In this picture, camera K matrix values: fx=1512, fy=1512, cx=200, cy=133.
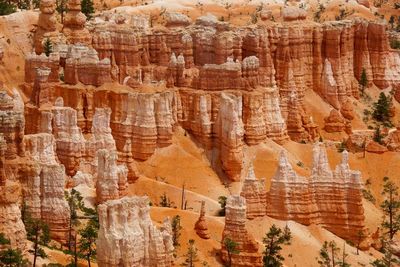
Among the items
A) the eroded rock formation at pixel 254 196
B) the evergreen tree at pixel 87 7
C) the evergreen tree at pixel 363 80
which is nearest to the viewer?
the eroded rock formation at pixel 254 196

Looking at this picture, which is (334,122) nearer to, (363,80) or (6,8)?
(363,80)

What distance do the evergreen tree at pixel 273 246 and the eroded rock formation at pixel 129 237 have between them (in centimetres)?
843

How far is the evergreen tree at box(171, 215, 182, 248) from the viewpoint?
7900 cm

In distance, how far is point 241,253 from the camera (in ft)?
263

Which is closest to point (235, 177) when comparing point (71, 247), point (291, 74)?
point (291, 74)

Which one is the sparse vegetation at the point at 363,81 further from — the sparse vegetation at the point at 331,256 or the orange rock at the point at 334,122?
the sparse vegetation at the point at 331,256

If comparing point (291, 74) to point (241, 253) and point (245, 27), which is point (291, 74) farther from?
point (241, 253)

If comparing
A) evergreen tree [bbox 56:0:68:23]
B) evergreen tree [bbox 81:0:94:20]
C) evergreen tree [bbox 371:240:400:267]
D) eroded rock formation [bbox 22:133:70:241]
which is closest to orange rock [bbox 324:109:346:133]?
evergreen tree [bbox 81:0:94:20]

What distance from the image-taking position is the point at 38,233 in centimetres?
7244

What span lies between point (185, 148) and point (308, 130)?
1442cm

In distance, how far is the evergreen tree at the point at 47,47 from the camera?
105069 mm

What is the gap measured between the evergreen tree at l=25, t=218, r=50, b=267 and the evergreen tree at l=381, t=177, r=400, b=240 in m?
28.4

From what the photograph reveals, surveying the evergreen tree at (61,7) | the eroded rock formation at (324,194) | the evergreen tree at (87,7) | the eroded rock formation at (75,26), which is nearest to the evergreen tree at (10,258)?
the eroded rock formation at (324,194)

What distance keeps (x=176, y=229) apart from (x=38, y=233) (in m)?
10.3
